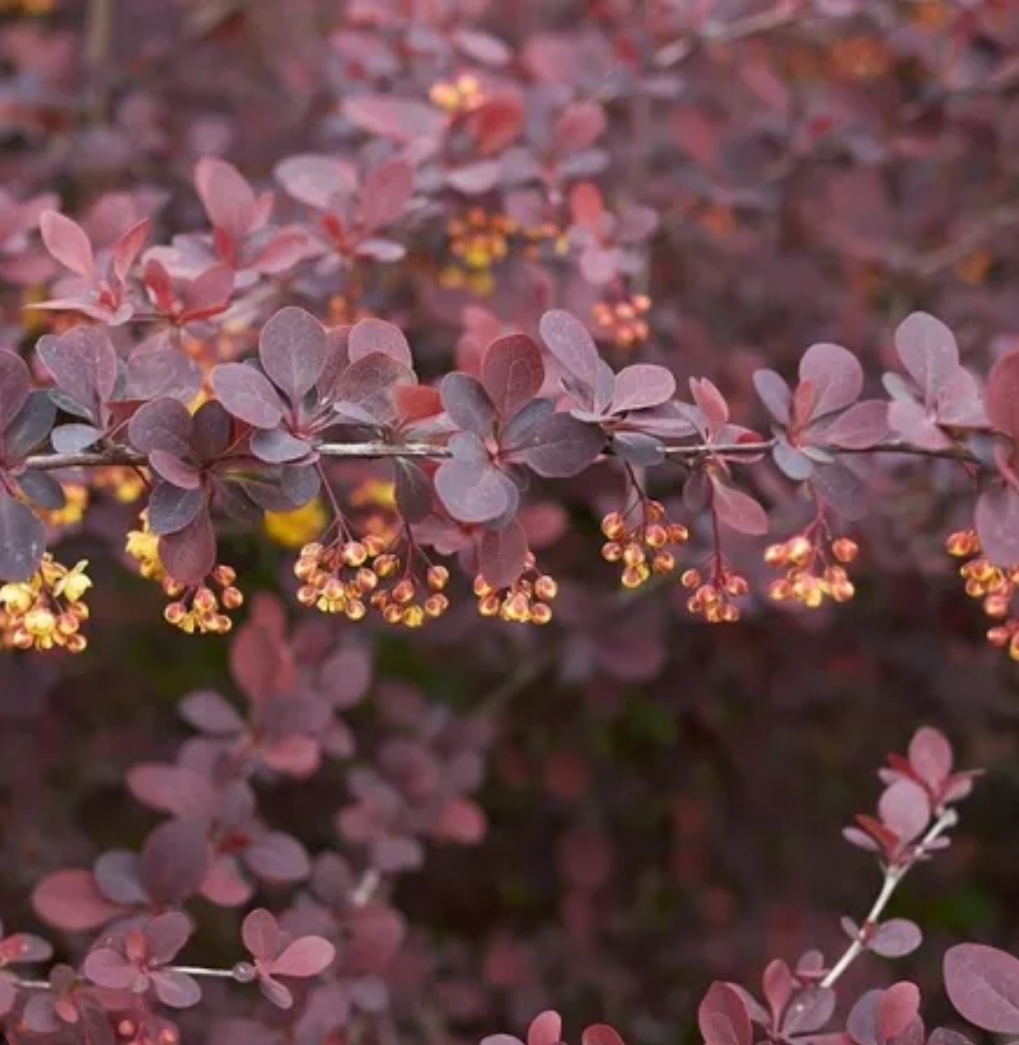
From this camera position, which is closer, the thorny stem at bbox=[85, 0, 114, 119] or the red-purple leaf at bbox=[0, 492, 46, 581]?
the red-purple leaf at bbox=[0, 492, 46, 581]

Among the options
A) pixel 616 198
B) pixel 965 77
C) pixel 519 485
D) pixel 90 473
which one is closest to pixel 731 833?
pixel 616 198

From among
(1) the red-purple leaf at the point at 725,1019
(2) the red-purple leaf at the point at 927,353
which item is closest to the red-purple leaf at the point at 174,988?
(1) the red-purple leaf at the point at 725,1019

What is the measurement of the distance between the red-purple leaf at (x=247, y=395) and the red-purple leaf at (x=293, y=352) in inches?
0.5

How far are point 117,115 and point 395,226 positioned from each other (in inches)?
33.1

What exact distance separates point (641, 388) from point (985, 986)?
502 mm

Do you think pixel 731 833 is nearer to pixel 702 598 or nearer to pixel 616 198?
pixel 616 198

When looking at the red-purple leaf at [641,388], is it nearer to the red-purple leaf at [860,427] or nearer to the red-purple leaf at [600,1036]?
the red-purple leaf at [860,427]

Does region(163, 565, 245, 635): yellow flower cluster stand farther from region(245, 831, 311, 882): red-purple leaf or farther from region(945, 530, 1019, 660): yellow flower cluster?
region(945, 530, 1019, 660): yellow flower cluster

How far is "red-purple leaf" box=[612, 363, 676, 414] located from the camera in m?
1.11

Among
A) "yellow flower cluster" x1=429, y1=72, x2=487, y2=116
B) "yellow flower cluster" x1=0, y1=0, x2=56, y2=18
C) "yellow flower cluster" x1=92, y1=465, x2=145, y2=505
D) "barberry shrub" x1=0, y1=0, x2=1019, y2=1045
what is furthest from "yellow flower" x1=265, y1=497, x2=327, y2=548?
"yellow flower cluster" x1=0, y1=0, x2=56, y2=18

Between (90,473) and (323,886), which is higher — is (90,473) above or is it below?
above

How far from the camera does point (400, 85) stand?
195 centimetres

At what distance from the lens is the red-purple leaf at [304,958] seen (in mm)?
1211

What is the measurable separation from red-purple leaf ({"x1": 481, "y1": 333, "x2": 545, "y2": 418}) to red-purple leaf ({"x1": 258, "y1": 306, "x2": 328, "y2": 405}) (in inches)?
4.8
